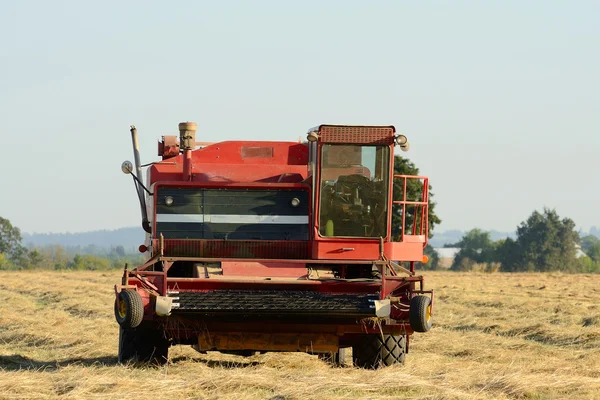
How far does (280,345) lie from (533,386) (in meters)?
3.27

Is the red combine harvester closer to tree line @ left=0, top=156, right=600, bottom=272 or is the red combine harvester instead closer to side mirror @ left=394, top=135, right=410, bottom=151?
side mirror @ left=394, top=135, right=410, bottom=151

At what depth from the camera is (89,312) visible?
849 inches

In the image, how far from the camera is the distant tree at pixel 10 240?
292 feet

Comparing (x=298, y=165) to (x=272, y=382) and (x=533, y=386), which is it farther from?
(x=533, y=386)

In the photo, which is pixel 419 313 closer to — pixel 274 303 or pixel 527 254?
pixel 274 303

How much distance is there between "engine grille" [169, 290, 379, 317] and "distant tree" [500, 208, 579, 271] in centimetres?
7259

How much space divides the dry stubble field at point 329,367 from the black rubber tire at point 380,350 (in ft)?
0.70

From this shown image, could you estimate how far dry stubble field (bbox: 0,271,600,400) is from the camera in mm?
9172

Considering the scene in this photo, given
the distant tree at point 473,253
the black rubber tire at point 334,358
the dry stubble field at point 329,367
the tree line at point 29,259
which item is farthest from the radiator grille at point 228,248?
the distant tree at point 473,253

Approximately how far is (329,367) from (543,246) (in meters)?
76.1

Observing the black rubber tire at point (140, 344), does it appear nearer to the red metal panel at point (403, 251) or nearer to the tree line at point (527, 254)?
the red metal panel at point (403, 251)

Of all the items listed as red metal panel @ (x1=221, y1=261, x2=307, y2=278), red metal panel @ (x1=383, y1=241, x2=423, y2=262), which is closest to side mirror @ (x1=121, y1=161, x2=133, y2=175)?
red metal panel @ (x1=221, y1=261, x2=307, y2=278)

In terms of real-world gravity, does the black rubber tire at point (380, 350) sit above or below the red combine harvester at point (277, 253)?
below

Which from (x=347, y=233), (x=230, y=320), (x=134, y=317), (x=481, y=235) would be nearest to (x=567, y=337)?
(x=347, y=233)
